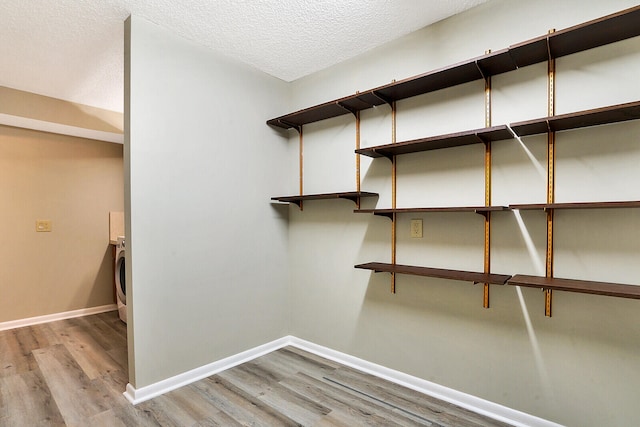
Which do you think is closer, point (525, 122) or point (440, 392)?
point (525, 122)

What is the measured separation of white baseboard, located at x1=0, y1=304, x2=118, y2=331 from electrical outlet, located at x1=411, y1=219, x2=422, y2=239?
12.6 ft

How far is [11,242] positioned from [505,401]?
179 inches

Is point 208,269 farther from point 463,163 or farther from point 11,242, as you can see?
point 11,242

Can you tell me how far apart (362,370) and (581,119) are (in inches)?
80.3

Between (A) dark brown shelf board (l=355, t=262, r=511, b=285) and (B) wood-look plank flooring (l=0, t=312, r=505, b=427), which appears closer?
(A) dark brown shelf board (l=355, t=262, r=511, b=285)

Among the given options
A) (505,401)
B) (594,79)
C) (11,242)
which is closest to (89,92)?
(11,242)

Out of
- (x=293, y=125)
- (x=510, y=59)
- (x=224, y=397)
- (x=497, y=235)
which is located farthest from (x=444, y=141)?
(x=224, y=397)

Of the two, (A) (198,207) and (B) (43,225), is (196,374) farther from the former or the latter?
(B) (43,225)

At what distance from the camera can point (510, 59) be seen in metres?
1.74

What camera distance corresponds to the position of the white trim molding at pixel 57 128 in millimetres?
3285

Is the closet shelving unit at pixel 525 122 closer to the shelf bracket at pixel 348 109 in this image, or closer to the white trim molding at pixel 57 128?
the shelf bracket at pixel 348 109

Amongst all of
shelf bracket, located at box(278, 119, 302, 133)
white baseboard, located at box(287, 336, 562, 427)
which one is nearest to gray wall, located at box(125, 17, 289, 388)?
shelf bracket, located at box(278, 119, 302, 133)

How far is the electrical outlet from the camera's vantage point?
2215 millimetres

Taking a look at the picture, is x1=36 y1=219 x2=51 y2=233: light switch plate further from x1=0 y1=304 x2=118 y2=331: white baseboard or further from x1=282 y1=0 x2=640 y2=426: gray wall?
x1=282 y1=0 x2=640 y2=426: gray wall
